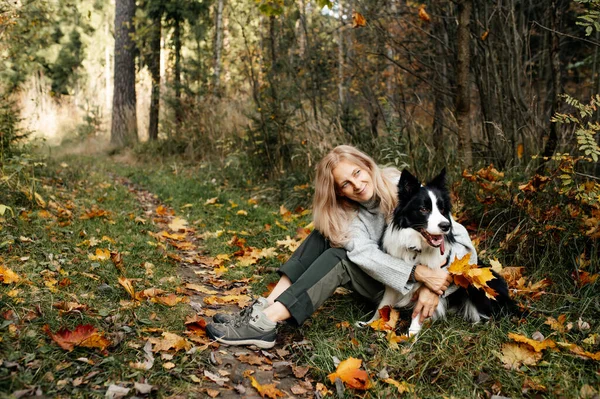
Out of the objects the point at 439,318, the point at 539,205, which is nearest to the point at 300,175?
the point at 539,205

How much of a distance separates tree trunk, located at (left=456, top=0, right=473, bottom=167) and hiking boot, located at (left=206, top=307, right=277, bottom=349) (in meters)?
2.98

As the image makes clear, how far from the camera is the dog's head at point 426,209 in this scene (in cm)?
275

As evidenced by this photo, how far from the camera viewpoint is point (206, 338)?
9.45 ft

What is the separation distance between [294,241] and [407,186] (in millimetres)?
2018

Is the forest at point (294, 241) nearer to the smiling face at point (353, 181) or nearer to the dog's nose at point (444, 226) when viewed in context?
the dog's nose at point (444, 226)

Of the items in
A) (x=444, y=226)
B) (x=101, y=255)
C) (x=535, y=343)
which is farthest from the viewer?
(x=101, y=255)

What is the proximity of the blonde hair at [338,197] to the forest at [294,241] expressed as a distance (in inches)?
23.9

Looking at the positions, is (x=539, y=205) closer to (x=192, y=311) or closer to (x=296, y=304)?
(x=296, y=304)

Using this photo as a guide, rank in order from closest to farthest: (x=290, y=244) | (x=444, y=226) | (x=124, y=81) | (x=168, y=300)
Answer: (x=444, y=226), (x=168, y=300), (x=290, y=244), (x=124, y=81)

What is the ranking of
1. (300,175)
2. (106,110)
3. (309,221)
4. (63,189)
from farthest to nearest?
(106,110), (300,175), (63,189), (309,221)

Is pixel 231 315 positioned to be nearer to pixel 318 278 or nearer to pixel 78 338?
pixel 318 278

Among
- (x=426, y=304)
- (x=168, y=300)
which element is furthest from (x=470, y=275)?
(x=168, y=300)

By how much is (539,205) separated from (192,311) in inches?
112

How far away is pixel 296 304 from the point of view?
296 centimetres
